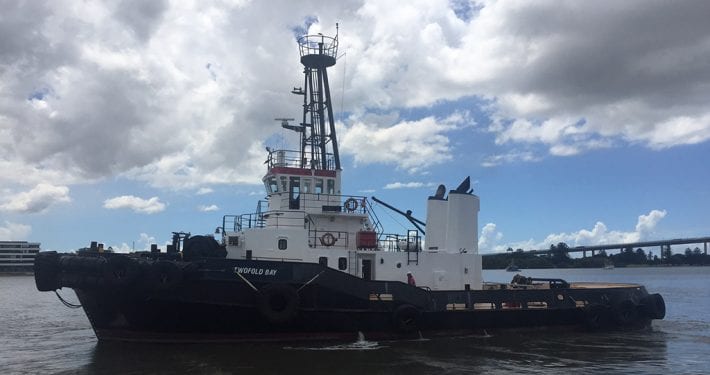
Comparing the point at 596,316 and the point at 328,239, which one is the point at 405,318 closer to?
the point at 328,239

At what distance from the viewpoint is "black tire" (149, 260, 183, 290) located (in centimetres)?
1272

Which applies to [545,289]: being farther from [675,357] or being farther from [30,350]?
[30,350]

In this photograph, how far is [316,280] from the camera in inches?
539

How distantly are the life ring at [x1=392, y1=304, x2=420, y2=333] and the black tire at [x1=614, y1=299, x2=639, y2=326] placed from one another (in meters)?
6.99

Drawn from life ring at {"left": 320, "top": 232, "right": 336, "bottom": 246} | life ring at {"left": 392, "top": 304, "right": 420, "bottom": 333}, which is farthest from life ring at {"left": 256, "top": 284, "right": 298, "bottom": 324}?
life ring at {"left": 392, "top": 304, "right": 420, "bottom": 333}

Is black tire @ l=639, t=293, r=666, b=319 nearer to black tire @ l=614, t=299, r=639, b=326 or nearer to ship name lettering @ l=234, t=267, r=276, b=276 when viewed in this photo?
black tire @ l=614, t=299, r=639, b=326

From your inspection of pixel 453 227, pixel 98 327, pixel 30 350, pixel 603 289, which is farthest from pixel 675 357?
pixel 30 350

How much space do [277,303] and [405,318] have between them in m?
3.45

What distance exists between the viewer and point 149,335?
13.5 m

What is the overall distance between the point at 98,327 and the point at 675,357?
1459 centimetres

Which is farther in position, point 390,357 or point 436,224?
point 436,224

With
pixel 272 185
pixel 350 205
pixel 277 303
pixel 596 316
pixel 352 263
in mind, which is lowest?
pixel 596 316

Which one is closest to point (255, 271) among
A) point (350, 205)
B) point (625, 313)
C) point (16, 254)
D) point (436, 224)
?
point (350, 205)

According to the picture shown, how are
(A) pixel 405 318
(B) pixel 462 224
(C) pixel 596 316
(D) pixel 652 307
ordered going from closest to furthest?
(A) pixel 405 318 < (C) pixel 596 316 < (B) pixel 462 224 < (D) pixel 652 307
